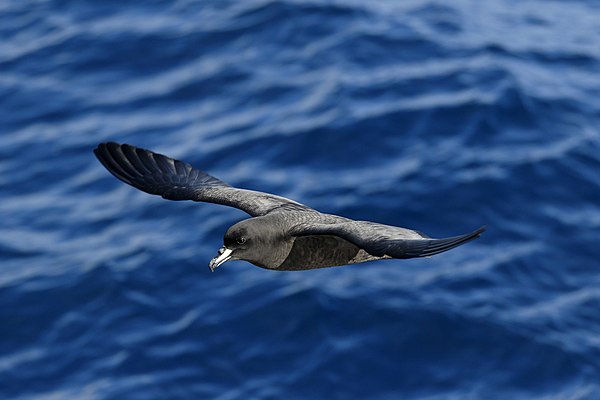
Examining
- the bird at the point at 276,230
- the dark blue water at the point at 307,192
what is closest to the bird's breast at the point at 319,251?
the bird at the point at 276,230

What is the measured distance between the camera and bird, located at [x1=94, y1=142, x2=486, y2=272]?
9344 mm

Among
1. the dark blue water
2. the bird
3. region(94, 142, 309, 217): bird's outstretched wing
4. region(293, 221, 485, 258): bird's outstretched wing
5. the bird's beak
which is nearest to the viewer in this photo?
region(293, 221, 485, 258): bird's outstretched wing

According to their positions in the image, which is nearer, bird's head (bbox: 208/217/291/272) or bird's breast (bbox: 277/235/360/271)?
bird's head (bbox: 208/217/291/272)

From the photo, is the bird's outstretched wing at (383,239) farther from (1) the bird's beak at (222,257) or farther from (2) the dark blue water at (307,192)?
(2) the dark blue water at (307,192)

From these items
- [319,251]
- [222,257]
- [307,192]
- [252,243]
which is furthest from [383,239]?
[307,192]

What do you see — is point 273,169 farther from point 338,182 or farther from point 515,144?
point 515,144

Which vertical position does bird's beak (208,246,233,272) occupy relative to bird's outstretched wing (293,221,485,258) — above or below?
above

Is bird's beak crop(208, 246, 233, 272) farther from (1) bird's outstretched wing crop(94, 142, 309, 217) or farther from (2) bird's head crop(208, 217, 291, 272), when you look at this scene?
(1) bird's outstretched wing crop(94, 142, 309, 217)

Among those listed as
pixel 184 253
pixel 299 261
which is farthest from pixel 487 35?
pixel 299 261

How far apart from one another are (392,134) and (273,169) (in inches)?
77.8

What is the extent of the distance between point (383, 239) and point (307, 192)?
7976 millimetres

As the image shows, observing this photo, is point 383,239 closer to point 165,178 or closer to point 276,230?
point 276,230

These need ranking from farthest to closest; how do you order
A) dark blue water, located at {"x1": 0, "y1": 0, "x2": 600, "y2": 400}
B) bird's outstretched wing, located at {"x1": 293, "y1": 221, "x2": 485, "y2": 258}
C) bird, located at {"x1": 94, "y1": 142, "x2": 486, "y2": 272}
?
dark blue water, located at {"x1": 0, "y1": 0, "x2": 600, "y2": 400}
bird, located at {"x1": 94, "y1": 142, "x2": 486, "y2": 272}
bird's outstretched wing, located at {"x1": 293, "y1": 221, "x2": 485, "y2": 258}

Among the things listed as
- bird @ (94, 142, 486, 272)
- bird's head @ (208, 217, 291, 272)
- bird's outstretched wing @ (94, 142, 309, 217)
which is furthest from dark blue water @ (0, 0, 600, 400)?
bird's head @ (208, 217, 291, 272)
